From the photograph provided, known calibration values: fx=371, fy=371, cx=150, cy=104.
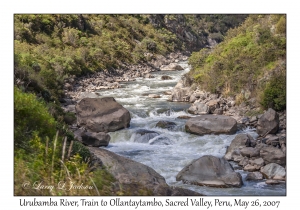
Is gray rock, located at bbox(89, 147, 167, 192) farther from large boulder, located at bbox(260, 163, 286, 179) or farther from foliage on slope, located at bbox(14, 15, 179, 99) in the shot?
foliage on slope, located at bbox(14, 15, 179, 99)

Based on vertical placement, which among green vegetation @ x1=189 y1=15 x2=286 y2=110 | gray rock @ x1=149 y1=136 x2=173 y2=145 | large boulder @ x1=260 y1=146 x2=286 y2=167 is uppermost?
green vegetation @ x1=189 y1=15 x2=286 y2=110

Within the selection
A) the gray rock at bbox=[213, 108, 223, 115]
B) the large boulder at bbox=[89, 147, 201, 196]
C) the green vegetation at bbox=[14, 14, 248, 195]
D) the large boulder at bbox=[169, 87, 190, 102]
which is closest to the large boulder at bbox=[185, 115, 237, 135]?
the gray rock at bbox=[213, 108, 223, 115]

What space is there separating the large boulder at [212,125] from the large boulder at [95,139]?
4.18 m

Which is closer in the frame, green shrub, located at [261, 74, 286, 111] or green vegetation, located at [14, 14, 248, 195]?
green vegetation, located at [14, 14, 248, 195]

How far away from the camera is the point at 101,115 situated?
18.5m

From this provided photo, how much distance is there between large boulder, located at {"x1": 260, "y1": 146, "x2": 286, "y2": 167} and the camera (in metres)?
13.4

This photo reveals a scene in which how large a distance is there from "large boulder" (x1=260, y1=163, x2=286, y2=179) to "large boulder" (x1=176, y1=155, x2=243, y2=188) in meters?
1.11

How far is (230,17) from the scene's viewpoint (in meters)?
78.5

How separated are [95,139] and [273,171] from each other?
7361mm

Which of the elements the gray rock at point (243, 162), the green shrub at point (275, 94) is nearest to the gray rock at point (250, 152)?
the gray rock at point (243, 162)

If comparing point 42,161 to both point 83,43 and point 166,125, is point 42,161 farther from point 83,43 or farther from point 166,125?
point 83,43

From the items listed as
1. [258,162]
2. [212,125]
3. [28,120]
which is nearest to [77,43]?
[212,125]
